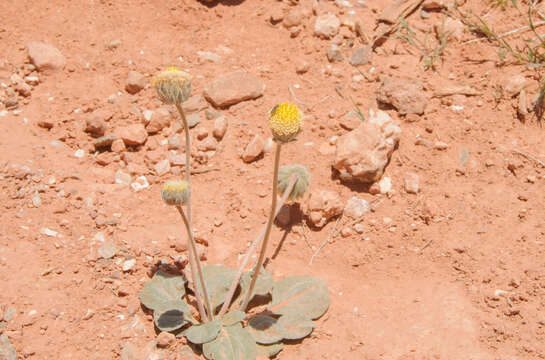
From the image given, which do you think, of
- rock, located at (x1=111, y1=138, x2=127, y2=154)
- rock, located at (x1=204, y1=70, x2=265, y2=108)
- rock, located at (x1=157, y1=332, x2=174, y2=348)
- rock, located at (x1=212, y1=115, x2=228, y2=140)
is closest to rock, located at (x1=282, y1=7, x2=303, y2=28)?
rock, located at (x1=204, y1=70, x2=265, y2=108)

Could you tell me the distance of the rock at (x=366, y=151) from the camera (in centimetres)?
410

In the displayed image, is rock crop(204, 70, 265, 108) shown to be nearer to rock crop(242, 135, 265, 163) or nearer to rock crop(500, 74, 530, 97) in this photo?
rock crop(242, 135, 265, 163)

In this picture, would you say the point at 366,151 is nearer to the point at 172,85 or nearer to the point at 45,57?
the point at 172,85

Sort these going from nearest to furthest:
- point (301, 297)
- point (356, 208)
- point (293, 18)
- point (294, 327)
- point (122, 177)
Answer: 1. point (294, 327)
2. point (301, 297)
3. point (356, 208)
4. point (122, 177)
5. point (293, 18)

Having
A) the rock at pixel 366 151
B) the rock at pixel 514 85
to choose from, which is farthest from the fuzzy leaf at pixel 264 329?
the rock at pixel 514 85

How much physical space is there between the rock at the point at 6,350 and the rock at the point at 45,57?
2.87m

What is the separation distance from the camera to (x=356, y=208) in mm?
4133

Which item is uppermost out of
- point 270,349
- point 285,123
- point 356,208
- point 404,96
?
point 285,123

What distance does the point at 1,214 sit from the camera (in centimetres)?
372

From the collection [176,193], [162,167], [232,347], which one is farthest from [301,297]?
[162,167]

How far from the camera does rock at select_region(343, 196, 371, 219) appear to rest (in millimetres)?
4121

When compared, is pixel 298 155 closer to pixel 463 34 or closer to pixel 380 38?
pixel 380 38

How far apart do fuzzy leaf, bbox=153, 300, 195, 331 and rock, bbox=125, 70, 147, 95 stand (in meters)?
2.35

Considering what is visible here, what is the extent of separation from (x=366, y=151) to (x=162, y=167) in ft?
5.84
